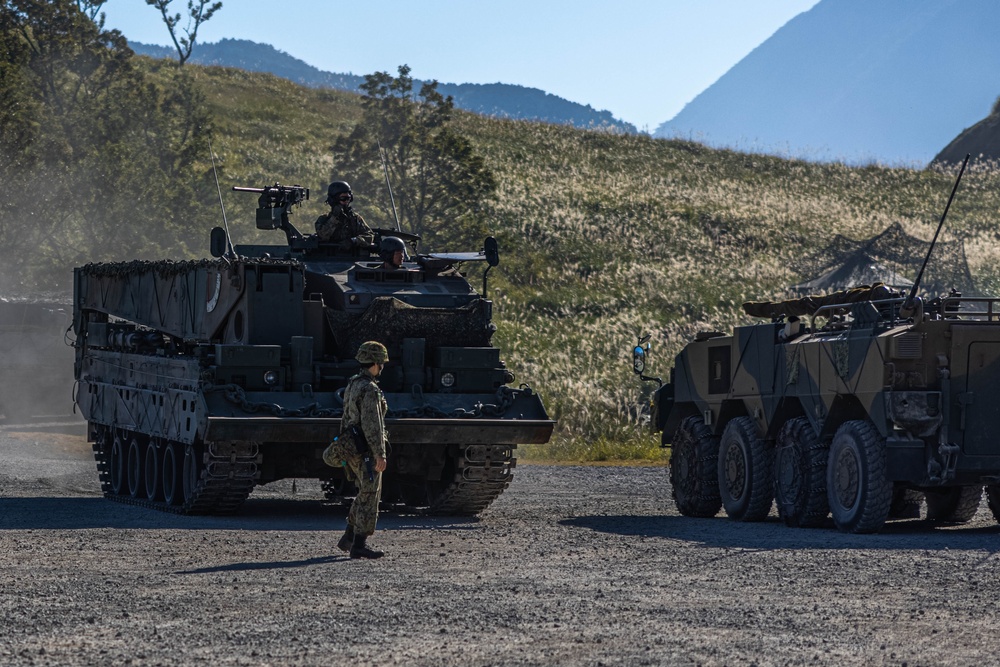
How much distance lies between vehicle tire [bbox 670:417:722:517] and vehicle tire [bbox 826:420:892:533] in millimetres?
3039

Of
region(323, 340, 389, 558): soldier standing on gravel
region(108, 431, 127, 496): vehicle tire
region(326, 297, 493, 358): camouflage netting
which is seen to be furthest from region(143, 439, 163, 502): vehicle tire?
region(323, 340, 389, 558): soldier standing on gravel

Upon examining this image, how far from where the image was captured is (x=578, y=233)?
2552 inches

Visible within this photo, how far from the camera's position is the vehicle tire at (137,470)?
20.7 m

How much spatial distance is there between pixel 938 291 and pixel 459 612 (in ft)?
148

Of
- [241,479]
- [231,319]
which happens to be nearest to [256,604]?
[241,479]

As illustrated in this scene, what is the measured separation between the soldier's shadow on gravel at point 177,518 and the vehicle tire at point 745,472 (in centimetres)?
297

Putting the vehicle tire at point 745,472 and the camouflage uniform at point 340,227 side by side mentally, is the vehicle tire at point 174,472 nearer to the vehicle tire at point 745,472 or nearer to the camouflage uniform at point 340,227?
the camouflage uniform at point 340,227

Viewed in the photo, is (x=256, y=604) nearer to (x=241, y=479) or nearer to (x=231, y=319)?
(x=241, y=479)

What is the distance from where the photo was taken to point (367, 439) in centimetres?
1359

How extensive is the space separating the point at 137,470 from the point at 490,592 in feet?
34.0

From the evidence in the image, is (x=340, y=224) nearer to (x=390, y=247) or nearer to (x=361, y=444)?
(x=390, y=247)

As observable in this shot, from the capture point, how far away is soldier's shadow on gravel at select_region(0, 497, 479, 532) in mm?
16516

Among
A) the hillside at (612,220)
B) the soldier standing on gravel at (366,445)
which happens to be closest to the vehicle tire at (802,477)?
the soldier standing on gravel at (366,445)

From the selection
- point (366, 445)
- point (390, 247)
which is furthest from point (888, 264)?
point (366, 445)
